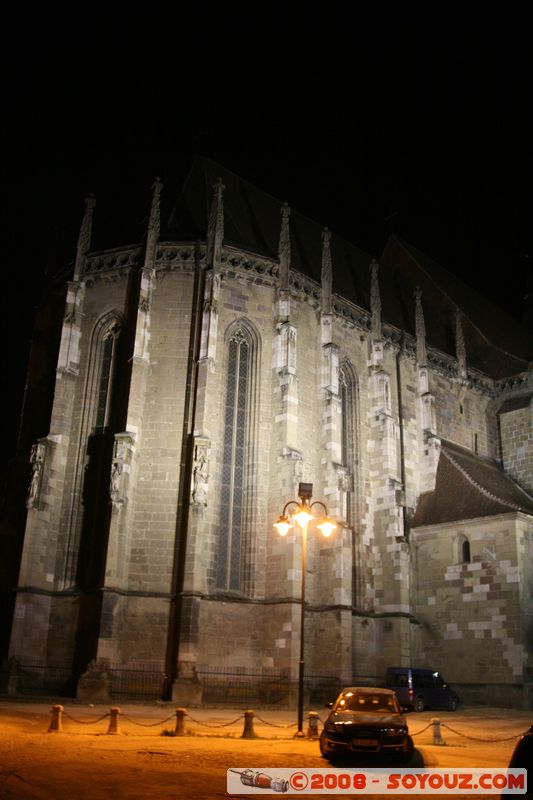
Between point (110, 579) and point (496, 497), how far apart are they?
1543 centimetres

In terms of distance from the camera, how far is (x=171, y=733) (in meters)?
15.6

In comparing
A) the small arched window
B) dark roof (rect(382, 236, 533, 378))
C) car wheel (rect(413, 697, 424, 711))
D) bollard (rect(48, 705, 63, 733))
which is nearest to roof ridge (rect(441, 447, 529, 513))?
the small arched window

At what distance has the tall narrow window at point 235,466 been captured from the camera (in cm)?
2522

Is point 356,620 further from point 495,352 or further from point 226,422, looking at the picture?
point 495,352

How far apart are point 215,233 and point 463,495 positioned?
46.8 ft

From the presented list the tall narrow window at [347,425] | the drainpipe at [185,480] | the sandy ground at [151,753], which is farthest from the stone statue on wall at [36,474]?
the tall narrow window at [347,425]

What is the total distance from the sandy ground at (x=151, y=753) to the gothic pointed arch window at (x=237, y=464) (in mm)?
5376

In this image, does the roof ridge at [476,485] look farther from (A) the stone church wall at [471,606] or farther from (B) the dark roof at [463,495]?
(A) the stone church wall at [471,606]

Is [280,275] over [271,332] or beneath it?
over

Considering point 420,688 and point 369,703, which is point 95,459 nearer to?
point 420,688

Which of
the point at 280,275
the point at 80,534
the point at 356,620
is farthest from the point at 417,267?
the point at 80,534

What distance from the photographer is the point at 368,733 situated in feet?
40.0

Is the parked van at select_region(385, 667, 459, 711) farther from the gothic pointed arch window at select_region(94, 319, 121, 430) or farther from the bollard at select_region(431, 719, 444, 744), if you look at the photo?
the gothic pointed arch window at select_region(94, 319, 121, 430)

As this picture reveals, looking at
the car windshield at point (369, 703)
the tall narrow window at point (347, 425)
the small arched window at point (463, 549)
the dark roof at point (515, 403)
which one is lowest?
the car windshield at point (369, 703)
